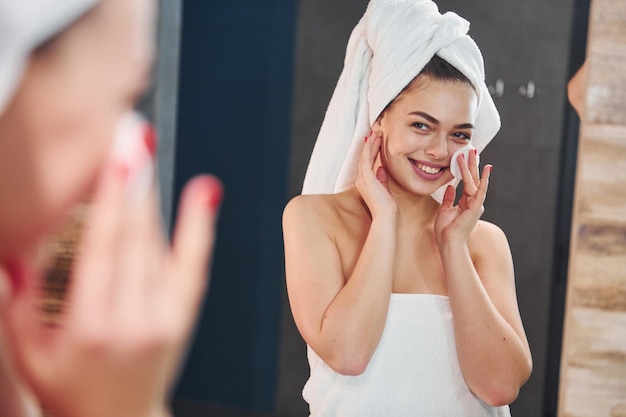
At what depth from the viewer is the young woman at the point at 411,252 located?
46.7 inches

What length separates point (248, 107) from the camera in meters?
2.72

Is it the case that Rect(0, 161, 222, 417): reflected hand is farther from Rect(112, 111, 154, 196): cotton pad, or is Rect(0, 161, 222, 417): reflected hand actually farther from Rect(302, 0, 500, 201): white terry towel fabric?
Rect(302, 0, 500, 201): white terry towel fabric

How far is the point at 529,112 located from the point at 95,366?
227 centimetres

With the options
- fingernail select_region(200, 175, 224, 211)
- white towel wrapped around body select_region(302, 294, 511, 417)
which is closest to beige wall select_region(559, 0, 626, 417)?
white towel wrapped around body select_region(302, 294, 511, 417)

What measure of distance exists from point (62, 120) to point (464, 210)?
3.14ft

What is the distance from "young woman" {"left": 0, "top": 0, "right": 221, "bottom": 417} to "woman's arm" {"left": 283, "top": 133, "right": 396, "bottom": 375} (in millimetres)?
758

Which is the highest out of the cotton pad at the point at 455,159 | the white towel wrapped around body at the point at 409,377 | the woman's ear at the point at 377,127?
Answer: the woman's ear at the point at 377,127

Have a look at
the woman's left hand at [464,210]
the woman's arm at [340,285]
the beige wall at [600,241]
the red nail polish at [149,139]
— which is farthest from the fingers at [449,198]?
the red nail polish at [149,139]

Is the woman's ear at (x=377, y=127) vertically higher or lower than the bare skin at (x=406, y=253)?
higher

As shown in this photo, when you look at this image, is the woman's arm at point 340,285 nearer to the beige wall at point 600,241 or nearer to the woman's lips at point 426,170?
the woman's lips at point 426,170

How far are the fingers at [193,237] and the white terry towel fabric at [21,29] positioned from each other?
100mm

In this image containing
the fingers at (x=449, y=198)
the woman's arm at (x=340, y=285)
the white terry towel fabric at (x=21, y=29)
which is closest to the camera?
the white terry towel fabric at (x=21, y=29)

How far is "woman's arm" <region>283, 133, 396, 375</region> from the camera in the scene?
1.14 metres

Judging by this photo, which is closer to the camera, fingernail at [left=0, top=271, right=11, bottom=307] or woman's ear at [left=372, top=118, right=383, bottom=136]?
fingernail at [left=0, top=271, right=11, bottom=307]
